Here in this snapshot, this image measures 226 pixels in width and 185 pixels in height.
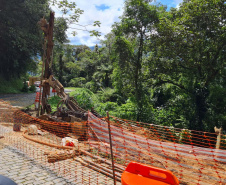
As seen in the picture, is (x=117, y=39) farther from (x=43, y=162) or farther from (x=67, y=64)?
(x=67, y=64)

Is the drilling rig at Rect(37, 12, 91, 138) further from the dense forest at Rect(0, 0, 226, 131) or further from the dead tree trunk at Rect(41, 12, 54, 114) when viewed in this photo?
the dense forest at Rect(0, 0, 226, 131)

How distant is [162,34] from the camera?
Answer: 11.7 m

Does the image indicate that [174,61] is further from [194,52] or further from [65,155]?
[65,155]

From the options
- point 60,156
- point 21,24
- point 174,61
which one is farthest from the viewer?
point 21,24

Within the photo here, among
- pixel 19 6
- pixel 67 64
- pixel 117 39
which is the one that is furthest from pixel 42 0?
pixel 67 64

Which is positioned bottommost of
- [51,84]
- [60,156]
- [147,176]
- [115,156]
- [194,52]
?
[60,156]

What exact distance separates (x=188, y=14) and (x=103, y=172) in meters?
9.90

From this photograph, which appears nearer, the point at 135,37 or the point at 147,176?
the point at 147,176

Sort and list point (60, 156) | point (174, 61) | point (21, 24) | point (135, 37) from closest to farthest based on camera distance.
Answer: point (60, 156) → point (174, 61) → point (135, 37) → point (21, 24)

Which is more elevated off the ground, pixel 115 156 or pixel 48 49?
pixel 48 49

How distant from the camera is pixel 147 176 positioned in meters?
3.05

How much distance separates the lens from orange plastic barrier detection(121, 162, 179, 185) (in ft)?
9.34

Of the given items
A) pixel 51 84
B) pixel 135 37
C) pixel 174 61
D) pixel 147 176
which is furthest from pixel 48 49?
pixel 147 176

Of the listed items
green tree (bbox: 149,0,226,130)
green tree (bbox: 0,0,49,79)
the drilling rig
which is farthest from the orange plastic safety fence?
green tree (bbox: 0,0,49,79)
